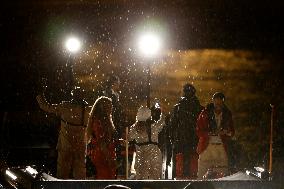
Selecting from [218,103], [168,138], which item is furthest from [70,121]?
[218,103]

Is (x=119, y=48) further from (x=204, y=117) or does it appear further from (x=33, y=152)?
(x=204, y=117)

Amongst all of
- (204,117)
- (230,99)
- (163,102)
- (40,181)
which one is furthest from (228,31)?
(40,181)

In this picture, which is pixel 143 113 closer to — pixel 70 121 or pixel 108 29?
pixel 70 121

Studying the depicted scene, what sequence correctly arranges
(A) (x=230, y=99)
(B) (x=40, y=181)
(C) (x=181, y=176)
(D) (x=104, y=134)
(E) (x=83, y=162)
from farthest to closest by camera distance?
(A) (x=230, y=99) < (E) (x=83, y=162) < (C) (x=181, y=176) < (D) (x=104, y=134) < (B) (x=40, y=181)

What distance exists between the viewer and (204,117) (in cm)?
848

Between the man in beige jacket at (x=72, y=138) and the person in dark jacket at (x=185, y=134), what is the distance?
1803 mm

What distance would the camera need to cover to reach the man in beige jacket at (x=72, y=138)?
28.5ft

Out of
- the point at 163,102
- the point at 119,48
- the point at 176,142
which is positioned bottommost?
the point at 176,142

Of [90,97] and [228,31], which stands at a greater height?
[228,31]

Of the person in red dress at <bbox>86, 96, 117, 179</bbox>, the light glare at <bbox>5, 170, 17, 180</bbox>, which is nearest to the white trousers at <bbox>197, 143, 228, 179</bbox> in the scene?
the person in red dress at <bbox>86, 96, 117, 179</bbox>

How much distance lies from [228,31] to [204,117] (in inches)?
192

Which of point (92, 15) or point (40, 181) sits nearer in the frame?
point (40, 181)

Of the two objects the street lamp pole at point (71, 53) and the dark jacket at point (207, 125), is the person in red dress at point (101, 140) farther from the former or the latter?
the street lamp pole at point (71, 53)

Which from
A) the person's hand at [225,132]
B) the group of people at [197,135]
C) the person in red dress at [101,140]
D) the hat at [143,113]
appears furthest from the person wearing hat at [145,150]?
the person in red dress at [101,140]
